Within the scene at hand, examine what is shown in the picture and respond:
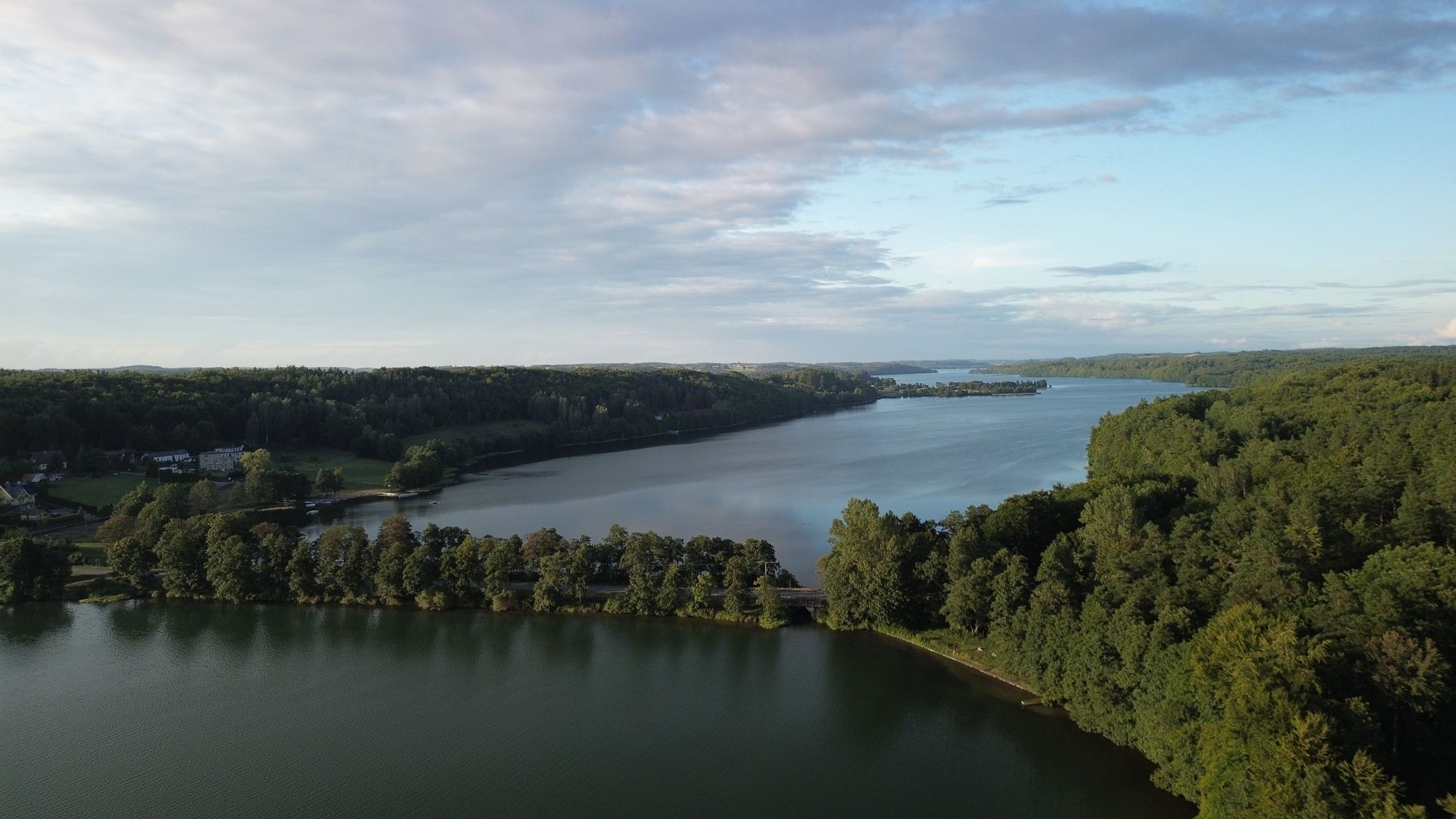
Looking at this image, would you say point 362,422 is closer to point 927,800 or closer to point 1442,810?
point 927,800

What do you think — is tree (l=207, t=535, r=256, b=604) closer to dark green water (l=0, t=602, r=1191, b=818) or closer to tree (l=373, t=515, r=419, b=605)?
dark green water (l=0, t=602, r=1191, b=818)

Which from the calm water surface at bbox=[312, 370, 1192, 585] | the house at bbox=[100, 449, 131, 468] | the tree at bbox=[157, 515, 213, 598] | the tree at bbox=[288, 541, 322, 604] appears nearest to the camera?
the tree at bbox=[288, 541, 322, 604]

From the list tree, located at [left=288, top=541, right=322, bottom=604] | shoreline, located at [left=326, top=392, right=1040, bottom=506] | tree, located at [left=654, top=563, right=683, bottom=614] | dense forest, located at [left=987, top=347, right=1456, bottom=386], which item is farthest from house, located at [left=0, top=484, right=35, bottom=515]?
dense forest, located at [left=987, top=347, right=1456, bottom=386]

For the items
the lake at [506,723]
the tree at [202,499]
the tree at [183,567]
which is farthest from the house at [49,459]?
the tree at [183,567]

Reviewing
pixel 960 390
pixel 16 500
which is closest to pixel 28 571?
pixel 16 500

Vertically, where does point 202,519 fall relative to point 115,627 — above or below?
above

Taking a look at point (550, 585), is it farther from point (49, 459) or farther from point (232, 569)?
point (49, 459)

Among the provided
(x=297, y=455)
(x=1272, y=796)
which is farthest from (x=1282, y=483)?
(x=297, y=455)
